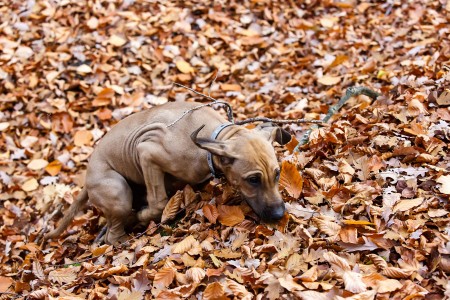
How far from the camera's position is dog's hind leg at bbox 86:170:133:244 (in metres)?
6.29

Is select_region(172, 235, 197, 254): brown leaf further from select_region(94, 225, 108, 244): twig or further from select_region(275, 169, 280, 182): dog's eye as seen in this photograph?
select_region(94, 225, 108, 244): twig

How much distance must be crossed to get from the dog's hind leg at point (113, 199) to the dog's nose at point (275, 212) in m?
2.01

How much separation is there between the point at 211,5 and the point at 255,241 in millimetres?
6903

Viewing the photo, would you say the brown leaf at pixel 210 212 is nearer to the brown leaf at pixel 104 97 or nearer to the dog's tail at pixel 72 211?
the dog's tail at pixel 72 211

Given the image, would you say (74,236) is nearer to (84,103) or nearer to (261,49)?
(84,103)

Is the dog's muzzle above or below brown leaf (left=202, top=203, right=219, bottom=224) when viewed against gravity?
above

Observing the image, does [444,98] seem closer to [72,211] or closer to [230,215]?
[230,215]

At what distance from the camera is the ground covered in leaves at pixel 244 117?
462 cm

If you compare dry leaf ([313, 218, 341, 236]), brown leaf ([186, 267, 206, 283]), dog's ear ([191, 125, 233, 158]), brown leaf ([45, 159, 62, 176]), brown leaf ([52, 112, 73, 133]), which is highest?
dog's ear ([191, 125, 233, 158])

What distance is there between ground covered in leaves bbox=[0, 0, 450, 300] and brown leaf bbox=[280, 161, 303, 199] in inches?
0.6

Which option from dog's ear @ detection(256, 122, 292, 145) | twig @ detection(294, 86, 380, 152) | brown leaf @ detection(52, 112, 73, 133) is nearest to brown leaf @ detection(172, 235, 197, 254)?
dog's ear @ detection(256, 122, 292, 145)

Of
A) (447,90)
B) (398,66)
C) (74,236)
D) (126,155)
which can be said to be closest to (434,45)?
(398,66)

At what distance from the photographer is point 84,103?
9039 mm

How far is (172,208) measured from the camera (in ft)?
19.7
